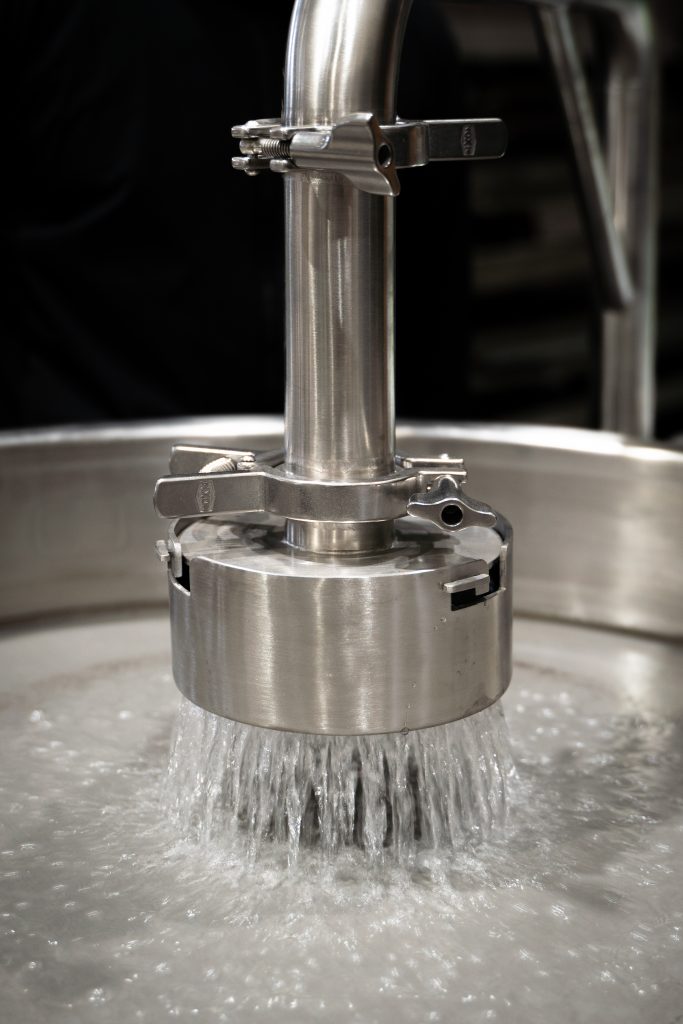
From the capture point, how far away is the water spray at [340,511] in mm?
366

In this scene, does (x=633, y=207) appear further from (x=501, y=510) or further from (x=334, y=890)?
(x=334, y=890)

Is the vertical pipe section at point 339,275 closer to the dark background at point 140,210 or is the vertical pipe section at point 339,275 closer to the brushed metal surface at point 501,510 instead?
the brushed metal surface at point 501,510

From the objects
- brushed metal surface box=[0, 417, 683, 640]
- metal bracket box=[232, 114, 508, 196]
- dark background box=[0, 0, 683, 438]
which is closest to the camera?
metal bracket box=[232, 114, 508, 196]

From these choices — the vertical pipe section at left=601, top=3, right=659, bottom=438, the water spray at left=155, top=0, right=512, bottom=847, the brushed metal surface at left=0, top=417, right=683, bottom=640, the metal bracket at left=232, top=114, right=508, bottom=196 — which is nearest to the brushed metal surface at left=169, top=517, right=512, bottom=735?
the water spray at left=155, top=0, right=512, bottom=847

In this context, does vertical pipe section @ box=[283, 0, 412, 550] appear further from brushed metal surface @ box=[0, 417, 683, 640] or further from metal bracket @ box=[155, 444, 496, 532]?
brushed metal surface @ box=[0, 417, 683, 640]

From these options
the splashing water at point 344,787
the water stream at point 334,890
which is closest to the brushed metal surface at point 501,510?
the water stream at point 334,890

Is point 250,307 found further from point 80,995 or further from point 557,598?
point 80,995

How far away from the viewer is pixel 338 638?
378 millimetres

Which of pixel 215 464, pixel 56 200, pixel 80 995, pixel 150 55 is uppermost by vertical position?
pixel 150 55

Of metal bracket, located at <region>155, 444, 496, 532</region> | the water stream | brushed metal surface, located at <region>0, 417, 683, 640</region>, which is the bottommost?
the water stream

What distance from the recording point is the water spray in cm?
37

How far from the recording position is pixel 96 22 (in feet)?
3.66

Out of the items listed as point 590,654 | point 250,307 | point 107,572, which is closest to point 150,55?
point 250,307

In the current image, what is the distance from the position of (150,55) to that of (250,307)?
0.22 metres
